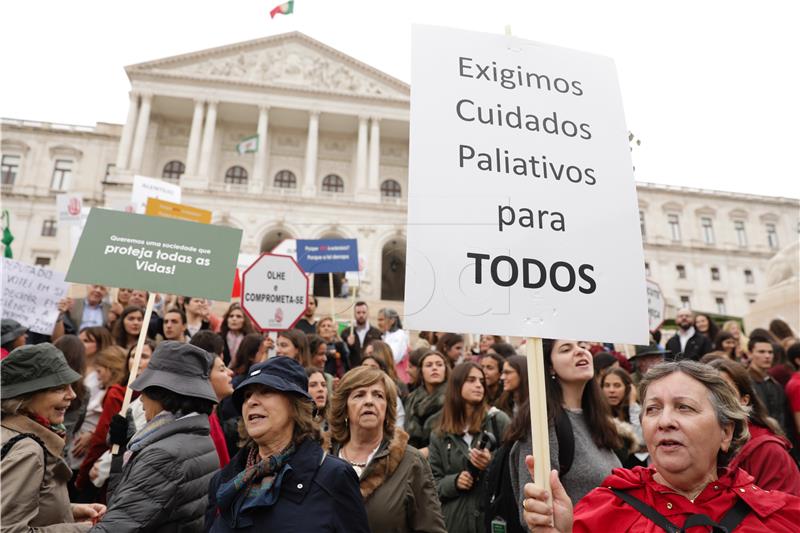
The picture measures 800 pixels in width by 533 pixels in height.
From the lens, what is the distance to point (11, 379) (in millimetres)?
2525

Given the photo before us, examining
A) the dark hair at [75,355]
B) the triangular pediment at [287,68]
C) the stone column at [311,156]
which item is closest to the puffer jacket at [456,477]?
the dark hair at [75,355]

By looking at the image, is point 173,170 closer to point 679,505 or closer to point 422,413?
point 422,413

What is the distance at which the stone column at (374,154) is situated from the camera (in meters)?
36.9

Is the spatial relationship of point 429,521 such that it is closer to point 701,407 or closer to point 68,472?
point 701,407

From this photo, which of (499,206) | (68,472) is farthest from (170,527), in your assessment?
(499,206)

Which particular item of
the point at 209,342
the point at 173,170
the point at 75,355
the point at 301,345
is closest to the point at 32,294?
the point at 75,355

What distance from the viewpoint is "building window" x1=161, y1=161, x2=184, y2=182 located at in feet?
126

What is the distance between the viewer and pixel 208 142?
3659cm

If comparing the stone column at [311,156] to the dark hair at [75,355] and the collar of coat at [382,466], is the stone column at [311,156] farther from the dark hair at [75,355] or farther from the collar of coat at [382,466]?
the collar of coat at [382,466]

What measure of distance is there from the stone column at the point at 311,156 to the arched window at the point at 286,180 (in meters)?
1.69

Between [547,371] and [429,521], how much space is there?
1.00 m

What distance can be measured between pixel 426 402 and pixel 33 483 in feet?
9.39

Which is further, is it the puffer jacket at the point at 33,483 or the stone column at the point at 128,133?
the stone column at the point at 128,133

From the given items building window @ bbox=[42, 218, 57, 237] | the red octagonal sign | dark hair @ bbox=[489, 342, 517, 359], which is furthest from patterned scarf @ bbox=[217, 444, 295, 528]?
building window @ bbox=[42, 218, 57, 237]
